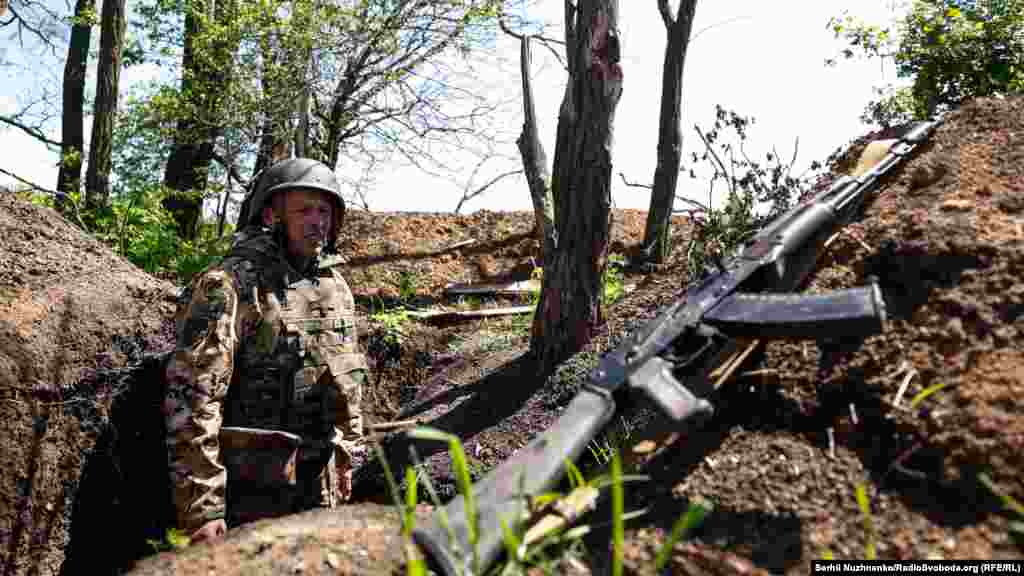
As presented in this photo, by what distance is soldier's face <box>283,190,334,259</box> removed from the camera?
4.04 metres

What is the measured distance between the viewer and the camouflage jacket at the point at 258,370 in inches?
132

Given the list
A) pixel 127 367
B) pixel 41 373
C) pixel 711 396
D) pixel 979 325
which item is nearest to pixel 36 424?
pixel 41 373

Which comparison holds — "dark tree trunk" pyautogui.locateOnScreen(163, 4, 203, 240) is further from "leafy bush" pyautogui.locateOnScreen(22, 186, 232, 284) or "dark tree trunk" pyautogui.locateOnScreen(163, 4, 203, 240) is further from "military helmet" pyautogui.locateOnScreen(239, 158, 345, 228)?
"military helmet" pyautogui.locateOnScreen(239, 158, 345, 228)

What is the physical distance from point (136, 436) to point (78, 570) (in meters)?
0.78

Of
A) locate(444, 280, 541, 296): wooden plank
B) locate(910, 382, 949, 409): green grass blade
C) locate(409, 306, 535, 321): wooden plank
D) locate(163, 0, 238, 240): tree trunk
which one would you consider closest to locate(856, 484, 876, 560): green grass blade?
locate(910, 382, 949, 409): green grass blade

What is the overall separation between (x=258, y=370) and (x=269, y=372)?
6cm

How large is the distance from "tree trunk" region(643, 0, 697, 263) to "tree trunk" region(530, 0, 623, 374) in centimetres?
336

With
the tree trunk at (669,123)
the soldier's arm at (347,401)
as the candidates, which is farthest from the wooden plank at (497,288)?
the soldier's arm at (347,401)

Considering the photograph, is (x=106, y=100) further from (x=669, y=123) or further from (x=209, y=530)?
(x=209, y=530)

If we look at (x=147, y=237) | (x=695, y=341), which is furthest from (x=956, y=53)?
(x=147, y=237)

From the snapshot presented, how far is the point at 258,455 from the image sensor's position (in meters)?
3.61

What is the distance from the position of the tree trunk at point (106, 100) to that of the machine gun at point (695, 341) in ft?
35.7

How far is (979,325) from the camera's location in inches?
79.6

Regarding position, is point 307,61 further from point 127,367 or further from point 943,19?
point 943,19
